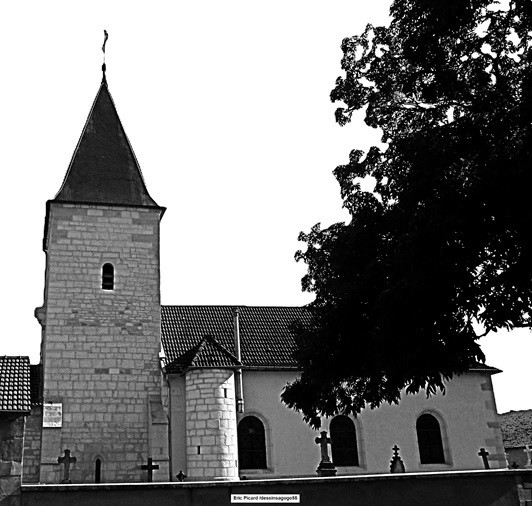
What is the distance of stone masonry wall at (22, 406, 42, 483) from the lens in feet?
60.2

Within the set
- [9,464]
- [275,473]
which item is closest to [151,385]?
[275,473]

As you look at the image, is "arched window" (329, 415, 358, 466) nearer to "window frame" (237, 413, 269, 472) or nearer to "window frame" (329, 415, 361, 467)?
"window frame" (329, 415, 361, 467)

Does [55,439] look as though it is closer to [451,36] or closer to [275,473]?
[275,473]

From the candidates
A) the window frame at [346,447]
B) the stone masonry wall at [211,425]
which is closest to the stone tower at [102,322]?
the stone masonry wall at [211,425]

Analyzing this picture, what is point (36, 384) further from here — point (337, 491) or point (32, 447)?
point (337, 491)

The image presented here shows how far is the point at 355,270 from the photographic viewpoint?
13.6 m

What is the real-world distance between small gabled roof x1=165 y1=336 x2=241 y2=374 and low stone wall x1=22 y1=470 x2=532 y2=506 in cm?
709

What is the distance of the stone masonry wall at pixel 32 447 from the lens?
1834 cm

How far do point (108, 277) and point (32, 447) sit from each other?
5559 millimetres

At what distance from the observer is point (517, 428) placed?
129 ft

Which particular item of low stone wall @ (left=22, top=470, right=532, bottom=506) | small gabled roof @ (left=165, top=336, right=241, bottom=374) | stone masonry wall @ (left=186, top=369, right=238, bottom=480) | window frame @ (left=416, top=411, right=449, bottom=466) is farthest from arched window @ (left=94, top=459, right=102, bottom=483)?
window frame @ (left=416, top=411, right=449, bottom=466)

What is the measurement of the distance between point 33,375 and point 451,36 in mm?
15616

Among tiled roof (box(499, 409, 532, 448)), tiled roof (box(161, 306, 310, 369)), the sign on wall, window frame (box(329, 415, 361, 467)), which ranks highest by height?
tiled roof (box(161, 306, 310, 369))

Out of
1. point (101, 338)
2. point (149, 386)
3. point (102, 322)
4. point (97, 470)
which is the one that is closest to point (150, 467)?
point (97, 470)
